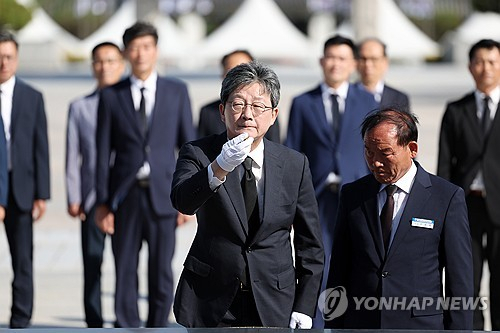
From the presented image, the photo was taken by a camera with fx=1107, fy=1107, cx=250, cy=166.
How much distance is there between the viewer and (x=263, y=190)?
14.8ft

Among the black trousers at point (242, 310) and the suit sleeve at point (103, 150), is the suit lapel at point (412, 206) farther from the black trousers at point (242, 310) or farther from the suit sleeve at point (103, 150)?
the suit sleeve at point (103, 150)

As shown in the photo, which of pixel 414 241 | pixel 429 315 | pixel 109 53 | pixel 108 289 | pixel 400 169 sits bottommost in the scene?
pixel 108 289

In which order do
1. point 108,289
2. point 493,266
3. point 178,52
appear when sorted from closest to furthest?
1. point 493,266
2. point 108,289
3. point 178,52

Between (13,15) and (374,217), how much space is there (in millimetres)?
50769

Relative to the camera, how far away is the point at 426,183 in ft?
15.3

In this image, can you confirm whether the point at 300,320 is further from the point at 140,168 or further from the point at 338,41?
the point at 338,41

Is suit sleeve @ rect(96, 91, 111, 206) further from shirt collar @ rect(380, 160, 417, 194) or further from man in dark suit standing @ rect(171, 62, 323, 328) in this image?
shirt collar @ rect(380, 160, 417, 194)

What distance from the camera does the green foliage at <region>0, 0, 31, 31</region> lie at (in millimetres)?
52812

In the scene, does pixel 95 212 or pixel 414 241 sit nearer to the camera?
pixel 414 241

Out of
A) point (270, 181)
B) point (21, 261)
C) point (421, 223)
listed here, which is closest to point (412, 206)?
point (421, 223)

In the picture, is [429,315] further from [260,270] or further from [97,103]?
[97,103]

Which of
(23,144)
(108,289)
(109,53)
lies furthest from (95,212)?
(108,289)

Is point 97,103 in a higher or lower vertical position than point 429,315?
higher

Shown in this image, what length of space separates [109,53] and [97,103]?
39 cm
